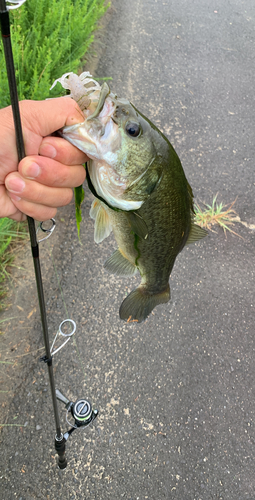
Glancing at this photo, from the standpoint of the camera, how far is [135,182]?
1.22 metres

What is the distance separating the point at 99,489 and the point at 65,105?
215 centimetres

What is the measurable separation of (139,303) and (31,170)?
3.11 feet

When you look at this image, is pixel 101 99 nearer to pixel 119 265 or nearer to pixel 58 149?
pixel 58 149

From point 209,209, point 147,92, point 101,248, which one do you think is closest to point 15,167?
point 101,248

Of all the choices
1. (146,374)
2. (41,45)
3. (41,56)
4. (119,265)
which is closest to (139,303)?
(119,265)

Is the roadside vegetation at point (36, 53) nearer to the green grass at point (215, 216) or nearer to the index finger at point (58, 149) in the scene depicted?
the index finger at point (58, 149)

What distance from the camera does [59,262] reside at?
2.75 metres

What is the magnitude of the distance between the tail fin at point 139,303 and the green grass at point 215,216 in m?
1.78

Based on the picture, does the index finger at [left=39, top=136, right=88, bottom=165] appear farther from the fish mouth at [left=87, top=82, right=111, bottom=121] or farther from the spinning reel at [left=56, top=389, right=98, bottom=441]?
the spinning reel at [left=56, top=389, right=98, bottom=441]

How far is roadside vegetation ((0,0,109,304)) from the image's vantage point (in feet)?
7.79

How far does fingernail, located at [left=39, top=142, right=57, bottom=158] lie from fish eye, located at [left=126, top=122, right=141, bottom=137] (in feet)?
0.88

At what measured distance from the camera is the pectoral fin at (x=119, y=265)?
1671 millimetres

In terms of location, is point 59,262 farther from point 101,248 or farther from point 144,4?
point 144,4

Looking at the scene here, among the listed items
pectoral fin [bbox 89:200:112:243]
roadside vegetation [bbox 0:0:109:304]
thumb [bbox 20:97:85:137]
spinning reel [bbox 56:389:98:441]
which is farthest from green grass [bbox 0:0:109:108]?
spinning reel [bbox 56:389:98:441]
